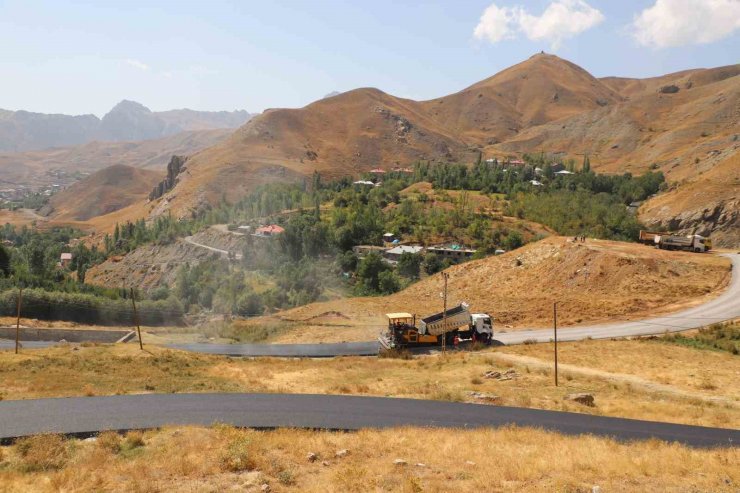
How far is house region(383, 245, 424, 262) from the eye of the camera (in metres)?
81.3

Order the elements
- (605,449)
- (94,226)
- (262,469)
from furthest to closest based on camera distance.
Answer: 1. (94,226)
2. (605,449)
3. (262,469)

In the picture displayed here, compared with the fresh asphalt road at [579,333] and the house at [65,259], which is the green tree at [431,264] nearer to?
the fresh asphalt road at [579,333]

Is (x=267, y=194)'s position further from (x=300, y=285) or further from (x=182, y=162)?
(x=182, y=162)

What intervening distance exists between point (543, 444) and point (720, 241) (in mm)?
66475

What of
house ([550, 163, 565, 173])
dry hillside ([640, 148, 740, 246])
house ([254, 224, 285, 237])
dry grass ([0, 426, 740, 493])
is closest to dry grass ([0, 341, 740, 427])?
dry grass ([0, 426, 740, 493])

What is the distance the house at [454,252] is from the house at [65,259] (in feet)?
237

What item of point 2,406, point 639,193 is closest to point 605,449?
point 2,406

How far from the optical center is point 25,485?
1307 cm

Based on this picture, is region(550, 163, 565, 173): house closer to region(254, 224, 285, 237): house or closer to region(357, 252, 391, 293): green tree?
region(254, 224, 285, 237): house

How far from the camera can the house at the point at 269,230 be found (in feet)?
300

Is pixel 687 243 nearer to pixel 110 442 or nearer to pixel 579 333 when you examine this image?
pixel 579 333

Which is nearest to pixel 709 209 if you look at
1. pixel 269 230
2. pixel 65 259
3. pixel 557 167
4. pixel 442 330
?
pixel 442 330

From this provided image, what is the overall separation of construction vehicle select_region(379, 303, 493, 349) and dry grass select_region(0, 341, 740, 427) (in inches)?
75.0

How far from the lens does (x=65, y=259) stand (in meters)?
111
